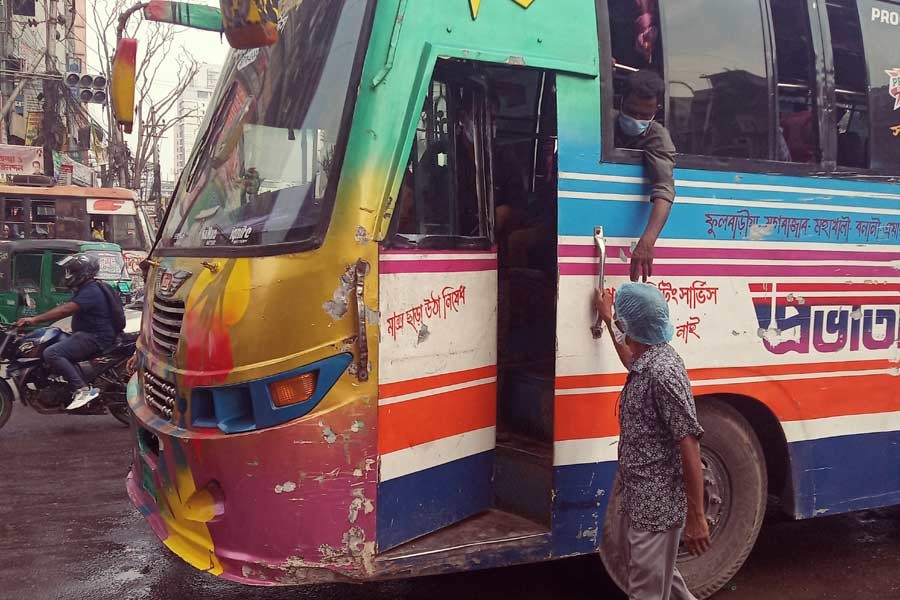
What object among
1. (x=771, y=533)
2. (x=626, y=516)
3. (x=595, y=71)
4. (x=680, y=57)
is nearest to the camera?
(x=626, y=516)

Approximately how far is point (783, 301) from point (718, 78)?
1.17 meters

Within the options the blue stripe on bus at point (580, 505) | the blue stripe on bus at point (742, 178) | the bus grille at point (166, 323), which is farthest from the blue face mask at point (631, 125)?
the bus grille at point (166, 323)

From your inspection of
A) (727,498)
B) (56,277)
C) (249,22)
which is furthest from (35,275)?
(727,498)

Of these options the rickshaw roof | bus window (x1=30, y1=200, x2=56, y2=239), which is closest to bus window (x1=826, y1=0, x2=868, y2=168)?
the rickshaw roof

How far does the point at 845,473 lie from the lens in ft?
13.8

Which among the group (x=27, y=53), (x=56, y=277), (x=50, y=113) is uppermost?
(x=27, y=53)

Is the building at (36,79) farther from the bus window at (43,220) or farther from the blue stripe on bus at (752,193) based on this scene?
the blue stripe on bus at (752,193)

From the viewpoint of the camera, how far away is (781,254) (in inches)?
155

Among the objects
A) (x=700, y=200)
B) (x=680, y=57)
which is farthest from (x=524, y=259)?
(x=680, y=57)

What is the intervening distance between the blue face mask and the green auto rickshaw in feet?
35.1

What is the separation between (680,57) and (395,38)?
1460mm

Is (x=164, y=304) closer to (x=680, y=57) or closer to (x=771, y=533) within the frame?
(x=680, y=57)

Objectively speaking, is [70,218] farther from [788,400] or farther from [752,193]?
[788,400]

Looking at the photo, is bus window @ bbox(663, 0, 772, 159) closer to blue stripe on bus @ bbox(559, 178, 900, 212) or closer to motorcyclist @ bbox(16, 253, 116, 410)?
blue stripe on bus @ bbox(559, 178, 900, 212)
